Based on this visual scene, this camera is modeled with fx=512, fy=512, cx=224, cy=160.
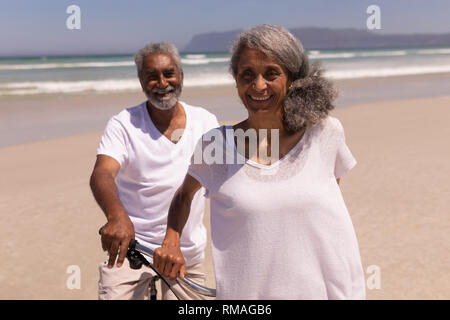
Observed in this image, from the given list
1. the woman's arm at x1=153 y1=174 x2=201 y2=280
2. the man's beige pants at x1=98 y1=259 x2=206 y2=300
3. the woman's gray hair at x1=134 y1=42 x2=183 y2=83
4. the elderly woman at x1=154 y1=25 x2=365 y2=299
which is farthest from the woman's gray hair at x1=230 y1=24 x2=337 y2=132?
the man's beige pants at x1=98 y1=259 x2=206 y2=300

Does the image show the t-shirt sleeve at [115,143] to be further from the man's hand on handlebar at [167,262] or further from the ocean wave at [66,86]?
the ocean wave at [66,86]

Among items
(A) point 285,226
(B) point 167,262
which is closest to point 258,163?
(A) point 285,226

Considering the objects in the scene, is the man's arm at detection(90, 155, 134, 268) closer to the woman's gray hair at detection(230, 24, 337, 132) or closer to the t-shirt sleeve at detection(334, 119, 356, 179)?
the woman's gray hair at detection(230, 24, 337, 132)

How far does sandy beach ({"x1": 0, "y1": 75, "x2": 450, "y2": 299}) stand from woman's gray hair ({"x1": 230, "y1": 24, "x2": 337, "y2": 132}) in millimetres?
3094

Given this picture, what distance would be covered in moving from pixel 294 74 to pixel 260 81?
0.14 m

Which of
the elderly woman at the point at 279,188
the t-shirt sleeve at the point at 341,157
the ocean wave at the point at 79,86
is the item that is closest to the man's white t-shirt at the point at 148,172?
the elderly woman at the point at 279,188

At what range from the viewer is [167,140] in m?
2.88

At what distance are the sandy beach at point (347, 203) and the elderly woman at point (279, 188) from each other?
9.72ft

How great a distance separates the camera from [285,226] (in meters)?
1.78

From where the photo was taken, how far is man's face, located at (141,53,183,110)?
305 cm

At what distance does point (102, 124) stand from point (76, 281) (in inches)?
321

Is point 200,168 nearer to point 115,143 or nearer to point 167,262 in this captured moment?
point 167,262
